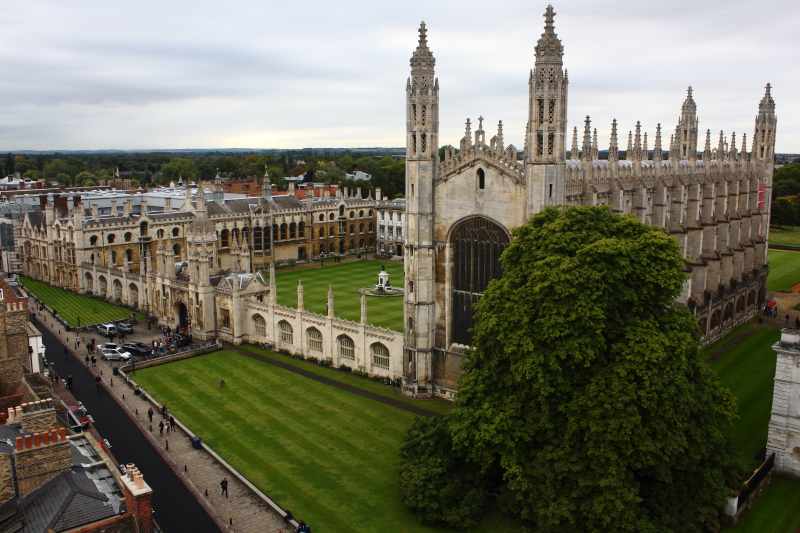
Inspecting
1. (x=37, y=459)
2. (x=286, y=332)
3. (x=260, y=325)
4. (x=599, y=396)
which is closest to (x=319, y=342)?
(x=286, y=332)

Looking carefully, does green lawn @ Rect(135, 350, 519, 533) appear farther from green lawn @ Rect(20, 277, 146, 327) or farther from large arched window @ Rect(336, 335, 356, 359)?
green lawn @ Rect(20, 277, 146, 327)

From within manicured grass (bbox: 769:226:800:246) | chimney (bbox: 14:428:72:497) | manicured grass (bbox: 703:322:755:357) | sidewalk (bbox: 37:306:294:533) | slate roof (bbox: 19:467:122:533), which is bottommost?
sidewalk (bbox: 37:306:294:533)

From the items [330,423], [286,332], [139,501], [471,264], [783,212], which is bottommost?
[330,423]

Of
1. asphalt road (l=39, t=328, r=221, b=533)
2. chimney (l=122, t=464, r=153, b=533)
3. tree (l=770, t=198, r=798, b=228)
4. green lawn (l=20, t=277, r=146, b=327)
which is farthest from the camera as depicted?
tree (l=770, t=198, r=798, b=228)

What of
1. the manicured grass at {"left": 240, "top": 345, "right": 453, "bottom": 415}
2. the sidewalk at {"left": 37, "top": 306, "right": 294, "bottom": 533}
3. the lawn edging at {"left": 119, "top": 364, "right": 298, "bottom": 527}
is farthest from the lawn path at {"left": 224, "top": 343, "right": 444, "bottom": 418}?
the sidewalk at {"left": 37, "top": 306, "right": 294, "bottom": 533}

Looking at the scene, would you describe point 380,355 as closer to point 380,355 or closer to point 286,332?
point 380,355

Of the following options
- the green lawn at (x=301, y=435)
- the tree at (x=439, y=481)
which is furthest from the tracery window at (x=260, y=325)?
the tree at (x=439, y=481)
